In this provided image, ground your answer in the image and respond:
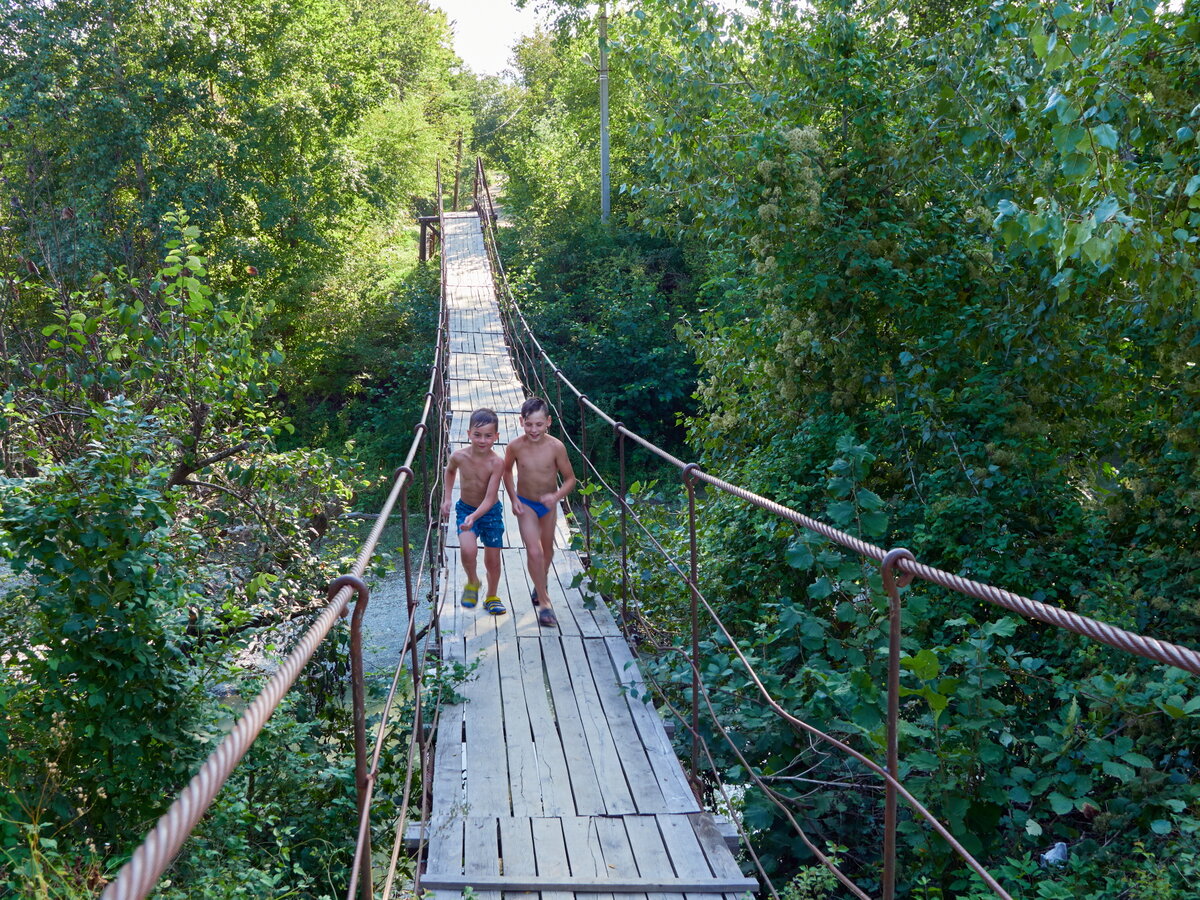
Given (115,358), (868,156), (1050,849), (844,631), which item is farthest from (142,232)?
(1050,849)

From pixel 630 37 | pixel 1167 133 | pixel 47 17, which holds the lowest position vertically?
pixel 1167 133

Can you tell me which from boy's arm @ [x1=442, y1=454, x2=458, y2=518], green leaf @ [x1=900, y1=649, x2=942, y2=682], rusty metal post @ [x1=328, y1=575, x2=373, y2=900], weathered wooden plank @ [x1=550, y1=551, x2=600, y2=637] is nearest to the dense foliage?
green leaf @ [x1=900, y1=649, x2=942, y2=682]

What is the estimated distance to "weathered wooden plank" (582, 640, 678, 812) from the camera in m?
2.91

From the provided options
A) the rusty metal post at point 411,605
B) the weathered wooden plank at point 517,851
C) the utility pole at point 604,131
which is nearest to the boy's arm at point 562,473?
the rusty metal post at point 411,605

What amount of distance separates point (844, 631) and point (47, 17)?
47.7 ft

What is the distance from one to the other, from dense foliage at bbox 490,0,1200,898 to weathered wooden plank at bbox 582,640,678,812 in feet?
0.85

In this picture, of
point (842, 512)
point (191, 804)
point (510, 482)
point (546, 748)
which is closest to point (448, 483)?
point (510, 482)

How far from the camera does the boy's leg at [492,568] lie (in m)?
4.63

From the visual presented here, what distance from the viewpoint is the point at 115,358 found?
4.92 meters

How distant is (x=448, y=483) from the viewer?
545 cm

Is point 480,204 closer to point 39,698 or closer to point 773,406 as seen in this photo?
point 773,406

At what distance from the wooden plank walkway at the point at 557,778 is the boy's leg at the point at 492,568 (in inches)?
4.4

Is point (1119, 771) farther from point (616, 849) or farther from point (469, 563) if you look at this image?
point (469, 563)

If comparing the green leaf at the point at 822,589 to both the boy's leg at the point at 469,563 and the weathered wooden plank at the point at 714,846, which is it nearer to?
the weathered wooden plank at the point at 714,846
